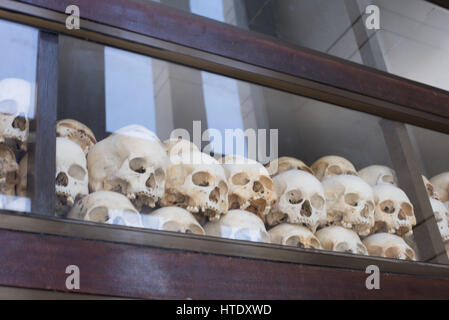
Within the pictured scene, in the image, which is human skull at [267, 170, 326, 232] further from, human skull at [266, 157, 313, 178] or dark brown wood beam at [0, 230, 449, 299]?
dark brown wood beam at [0, 230, 449, 299]

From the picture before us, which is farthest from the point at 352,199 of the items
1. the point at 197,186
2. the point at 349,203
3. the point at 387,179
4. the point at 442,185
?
the point at 197,186

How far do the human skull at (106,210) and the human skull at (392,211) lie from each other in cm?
70

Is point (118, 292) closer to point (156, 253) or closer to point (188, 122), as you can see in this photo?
point (156, 253)

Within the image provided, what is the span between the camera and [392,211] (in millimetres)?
1708

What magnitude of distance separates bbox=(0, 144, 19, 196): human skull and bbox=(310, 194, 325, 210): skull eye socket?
0.72m

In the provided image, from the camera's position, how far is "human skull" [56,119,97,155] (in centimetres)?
134

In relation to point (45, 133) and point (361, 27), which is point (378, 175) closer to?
point (361, 27)

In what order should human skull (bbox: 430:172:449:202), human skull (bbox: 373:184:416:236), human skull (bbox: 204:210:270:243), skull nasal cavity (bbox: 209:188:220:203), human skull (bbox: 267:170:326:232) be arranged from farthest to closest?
human skull (bbox: 430:172:449:202) < human skull (bbox: 373:184:416:236) < human skull (bbox: 267:170:326:232) < skull nasal cavity (bbox: 209:188:220:203) < human skull (bbox: 204:210:270:243)

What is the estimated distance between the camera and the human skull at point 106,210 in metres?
1.25

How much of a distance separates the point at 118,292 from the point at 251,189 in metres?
0.51

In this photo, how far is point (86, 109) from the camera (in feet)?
4.71

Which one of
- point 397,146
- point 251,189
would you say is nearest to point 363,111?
point 397,146

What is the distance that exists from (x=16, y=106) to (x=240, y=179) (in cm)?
53

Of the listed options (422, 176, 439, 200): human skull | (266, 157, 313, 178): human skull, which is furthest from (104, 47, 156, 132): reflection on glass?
(422, 176, 439, 200): human skull
